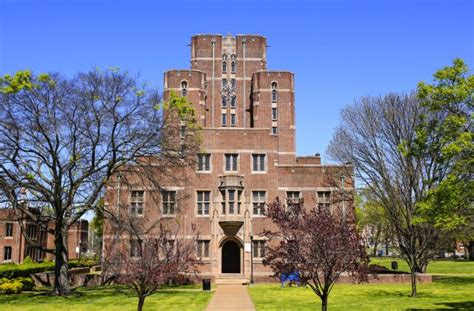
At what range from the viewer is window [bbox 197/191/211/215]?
4206cm

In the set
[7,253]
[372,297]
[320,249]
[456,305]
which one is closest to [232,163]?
[372,297]

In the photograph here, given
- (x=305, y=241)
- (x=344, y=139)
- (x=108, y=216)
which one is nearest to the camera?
(x=305, y=241)

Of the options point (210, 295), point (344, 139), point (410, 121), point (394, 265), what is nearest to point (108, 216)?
point (210, 295)

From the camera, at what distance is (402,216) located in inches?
1532

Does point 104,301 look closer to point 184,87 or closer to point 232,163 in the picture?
point 232,163

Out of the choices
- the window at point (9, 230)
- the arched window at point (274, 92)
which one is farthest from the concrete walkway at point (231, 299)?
the window at point (9, 230)

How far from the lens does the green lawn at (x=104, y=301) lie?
24156 millimetres

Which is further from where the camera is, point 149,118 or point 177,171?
point 177,171

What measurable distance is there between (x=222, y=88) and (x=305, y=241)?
44470mm

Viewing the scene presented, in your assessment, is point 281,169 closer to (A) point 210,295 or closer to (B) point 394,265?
(A) point 210,295

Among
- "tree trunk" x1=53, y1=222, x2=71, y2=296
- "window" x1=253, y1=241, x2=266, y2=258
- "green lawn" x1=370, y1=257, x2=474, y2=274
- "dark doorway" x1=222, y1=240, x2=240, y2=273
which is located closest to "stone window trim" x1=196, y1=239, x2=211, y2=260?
"dark doorway" x1=222, y1=240, x2=240, y2=273

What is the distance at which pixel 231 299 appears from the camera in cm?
2748

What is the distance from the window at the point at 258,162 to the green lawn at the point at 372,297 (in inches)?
422

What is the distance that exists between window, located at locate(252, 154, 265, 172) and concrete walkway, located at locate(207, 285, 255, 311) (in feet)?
36.6
